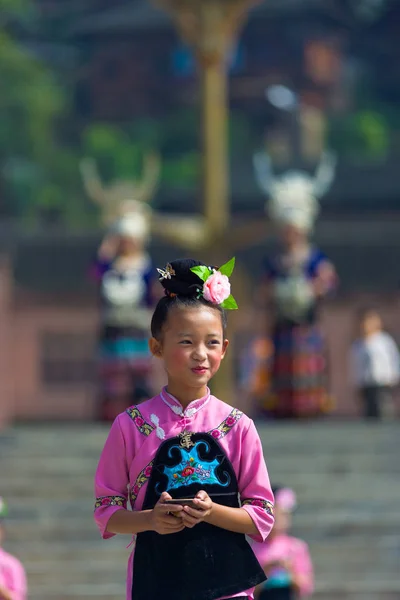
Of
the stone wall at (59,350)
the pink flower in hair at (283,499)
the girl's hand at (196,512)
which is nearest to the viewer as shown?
the girl's hand at (196,512)

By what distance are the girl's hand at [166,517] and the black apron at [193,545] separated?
114 millimetres

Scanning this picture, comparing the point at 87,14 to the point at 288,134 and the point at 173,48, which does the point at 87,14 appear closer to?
the point at 173,48

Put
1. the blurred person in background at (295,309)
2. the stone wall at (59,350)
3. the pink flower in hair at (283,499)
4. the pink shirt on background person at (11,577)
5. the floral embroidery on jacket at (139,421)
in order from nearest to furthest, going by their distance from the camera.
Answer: the floral embroidery on jacket at (139,421)
the pink shirt on background person at (11,577)
the pink flower in hair at (283,499)
the blurred person in background at (295,309)
the stone wall at (59,350)

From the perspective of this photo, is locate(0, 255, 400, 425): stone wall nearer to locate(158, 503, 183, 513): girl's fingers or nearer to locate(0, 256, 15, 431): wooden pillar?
locate(0, 256, 15, 431): wooden pillar

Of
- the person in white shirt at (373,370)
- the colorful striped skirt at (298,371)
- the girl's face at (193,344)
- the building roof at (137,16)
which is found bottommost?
the girl's face at (193,344)

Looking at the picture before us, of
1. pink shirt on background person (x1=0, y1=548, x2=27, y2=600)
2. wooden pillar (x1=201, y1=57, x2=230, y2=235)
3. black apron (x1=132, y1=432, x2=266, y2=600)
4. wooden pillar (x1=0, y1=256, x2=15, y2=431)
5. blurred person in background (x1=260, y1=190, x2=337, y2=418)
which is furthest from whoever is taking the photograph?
wooden pillar (x1=0, y1=256, x2=15, y2=431)

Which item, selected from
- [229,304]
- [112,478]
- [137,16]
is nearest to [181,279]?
[229,304]

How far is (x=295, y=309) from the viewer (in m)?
12.3

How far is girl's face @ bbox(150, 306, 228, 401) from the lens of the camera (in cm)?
463

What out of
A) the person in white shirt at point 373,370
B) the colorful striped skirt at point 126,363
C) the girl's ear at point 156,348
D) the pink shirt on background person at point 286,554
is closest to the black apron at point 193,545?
the girl's ear at point 156,348

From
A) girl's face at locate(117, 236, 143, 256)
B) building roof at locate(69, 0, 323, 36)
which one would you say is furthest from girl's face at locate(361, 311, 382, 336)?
building roof at locate(69, 0, 323, 36)

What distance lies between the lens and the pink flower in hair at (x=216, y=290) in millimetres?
4645

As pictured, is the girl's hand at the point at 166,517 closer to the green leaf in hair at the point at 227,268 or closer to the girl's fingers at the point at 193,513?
the girl's fingers at the point at 193,513

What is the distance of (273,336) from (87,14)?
20.3 meters
